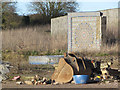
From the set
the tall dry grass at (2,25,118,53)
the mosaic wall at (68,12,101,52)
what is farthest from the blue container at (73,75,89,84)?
the mosaic wall at (68,12,101,52)

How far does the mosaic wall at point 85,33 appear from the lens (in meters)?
12.8

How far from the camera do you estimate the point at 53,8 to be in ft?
83.6

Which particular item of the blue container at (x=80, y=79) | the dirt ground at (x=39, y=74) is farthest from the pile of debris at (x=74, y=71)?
the dirt ground at (x=39, y=74)

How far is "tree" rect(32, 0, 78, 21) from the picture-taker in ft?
82.9

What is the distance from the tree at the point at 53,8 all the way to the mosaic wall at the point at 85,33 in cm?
1242

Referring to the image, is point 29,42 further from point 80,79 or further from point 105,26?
point 80,79

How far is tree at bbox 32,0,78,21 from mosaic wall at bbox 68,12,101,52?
1242 cm

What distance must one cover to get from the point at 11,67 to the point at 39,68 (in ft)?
3.56

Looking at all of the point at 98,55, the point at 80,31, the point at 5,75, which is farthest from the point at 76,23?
the point at 5,75

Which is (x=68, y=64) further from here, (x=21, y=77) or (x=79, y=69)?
(x=21, y=77)

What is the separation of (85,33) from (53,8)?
1308 cm

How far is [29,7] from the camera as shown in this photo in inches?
974

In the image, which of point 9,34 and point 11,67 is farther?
point 9,34

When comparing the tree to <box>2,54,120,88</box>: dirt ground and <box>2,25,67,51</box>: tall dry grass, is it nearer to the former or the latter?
<box>2,25,67,51</box>: tall dry grass
